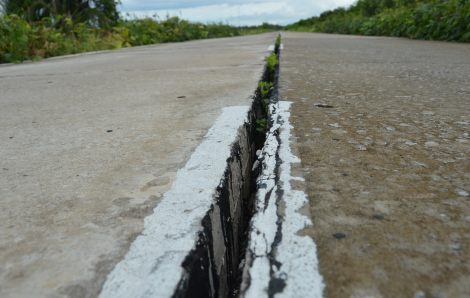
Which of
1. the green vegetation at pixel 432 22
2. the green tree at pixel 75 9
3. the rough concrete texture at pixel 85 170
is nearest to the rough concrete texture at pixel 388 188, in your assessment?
the rough concrete texture at pixel 85 170

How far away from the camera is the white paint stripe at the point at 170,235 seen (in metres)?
0.54

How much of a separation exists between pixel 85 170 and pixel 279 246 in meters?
0.64

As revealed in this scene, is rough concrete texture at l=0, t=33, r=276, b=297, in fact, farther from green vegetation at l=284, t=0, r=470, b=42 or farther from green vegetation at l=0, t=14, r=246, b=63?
green vegetation at l=284, t=0, r=470, b=42

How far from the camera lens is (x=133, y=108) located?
167 cm

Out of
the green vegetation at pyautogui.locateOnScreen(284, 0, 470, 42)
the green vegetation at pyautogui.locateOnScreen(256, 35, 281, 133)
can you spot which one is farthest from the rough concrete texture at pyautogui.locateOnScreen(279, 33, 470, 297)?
the green vegetation at pyautogui.locateOnScreen(284, 0, 470, 42)

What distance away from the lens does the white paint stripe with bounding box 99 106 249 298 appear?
0.54m

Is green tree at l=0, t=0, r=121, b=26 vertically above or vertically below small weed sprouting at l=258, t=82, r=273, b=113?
above

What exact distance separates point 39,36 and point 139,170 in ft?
17.2

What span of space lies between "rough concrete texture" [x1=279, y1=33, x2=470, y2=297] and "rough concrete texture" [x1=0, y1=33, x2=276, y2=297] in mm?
383

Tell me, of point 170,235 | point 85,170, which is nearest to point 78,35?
point 85,170

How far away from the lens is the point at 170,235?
0.66 meters

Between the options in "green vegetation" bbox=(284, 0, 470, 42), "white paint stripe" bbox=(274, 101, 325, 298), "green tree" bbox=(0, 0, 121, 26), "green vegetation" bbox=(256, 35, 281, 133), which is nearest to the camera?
"white paint stripe" bbox=(274, 101, 325, 298)

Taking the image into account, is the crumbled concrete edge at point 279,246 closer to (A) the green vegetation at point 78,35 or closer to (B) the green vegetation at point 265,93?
(B) the green vegetation at point 265,93

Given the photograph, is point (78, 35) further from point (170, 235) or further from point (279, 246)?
point (279, 246)
